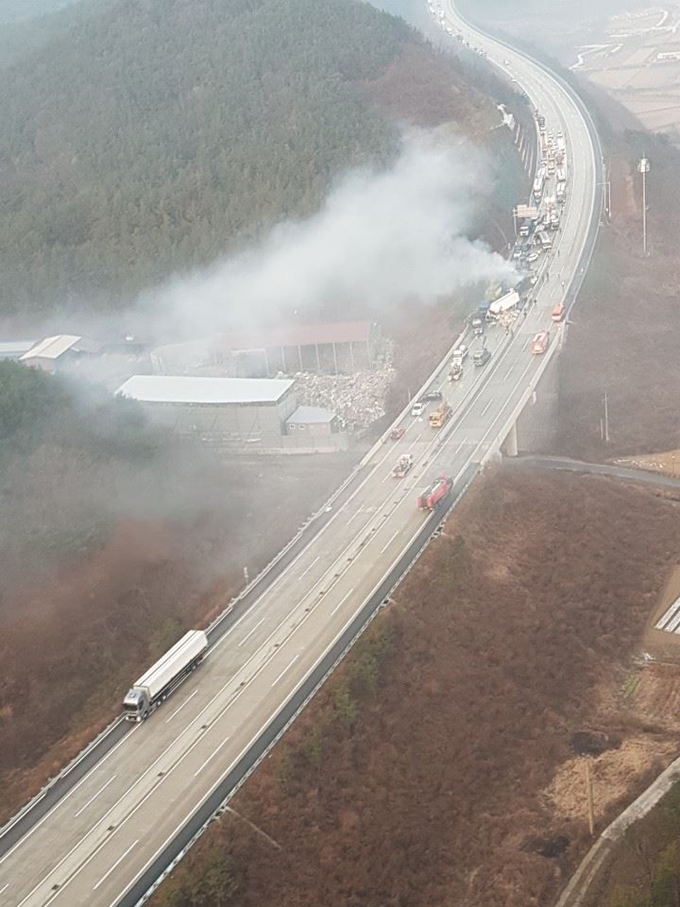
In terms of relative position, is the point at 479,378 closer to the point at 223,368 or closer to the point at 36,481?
the point at 223,368

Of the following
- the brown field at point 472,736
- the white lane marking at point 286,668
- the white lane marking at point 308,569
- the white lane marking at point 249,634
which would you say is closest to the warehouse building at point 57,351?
the white lane marking at point 308,569

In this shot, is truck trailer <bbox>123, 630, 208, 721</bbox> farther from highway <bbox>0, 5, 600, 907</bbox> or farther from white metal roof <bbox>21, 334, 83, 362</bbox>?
white metal roof <bbox>21, 334, 83, 362</bbox>

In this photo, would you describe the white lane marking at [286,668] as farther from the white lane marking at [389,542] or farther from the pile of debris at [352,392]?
the pile of debris at [352,392]

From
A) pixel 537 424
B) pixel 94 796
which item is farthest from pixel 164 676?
pixel 537 424

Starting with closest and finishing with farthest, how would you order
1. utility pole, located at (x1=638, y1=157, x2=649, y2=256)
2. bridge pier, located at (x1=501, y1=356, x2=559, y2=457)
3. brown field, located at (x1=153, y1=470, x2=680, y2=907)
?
brown field, located at (x1=153, y1=470, x2=680, y2=907) → bridge pier, located at (x1=501, y1=356, x2=559, y2=457) → utility pole, located at (x1=638, y1=157, x2=649, y2=256)

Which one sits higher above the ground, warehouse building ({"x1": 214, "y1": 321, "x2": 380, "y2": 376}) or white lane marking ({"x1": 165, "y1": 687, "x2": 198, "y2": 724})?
white lane marking ({"x1": 165, "y1": 687, "x2": 198, "y2": 724})

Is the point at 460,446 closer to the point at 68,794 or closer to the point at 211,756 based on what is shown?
the point at 211,756

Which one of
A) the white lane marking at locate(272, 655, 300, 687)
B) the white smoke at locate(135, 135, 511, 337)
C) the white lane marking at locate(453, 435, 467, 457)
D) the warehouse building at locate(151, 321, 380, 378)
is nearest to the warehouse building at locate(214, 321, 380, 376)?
the warehouse building at locate(151, 321, 380, 378)

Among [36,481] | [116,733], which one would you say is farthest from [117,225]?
[116,733]
